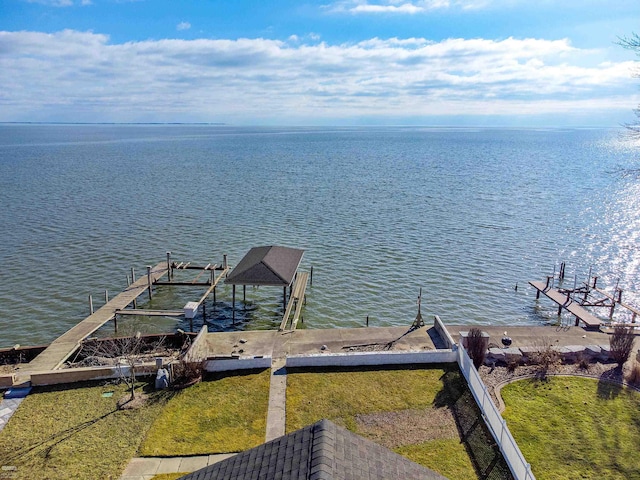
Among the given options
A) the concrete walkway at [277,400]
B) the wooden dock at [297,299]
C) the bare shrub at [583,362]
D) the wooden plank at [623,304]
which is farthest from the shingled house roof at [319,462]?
the wooden plank at [623,304]

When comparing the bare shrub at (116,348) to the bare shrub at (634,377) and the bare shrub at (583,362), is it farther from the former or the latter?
the bare shrub at (634,377)

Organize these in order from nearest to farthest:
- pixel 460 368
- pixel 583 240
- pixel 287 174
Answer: pixel 460 368, pixel 583 240, pixel 287 174

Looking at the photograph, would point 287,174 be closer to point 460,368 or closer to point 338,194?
point 338,194

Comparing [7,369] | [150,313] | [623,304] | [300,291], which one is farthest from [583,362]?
[7,369]

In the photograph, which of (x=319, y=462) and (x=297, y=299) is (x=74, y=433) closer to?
(x=319, y=462)

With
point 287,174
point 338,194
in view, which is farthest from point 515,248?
point 287,174
